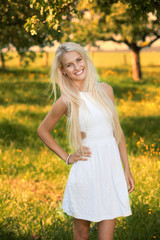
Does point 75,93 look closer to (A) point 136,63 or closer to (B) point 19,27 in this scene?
(B) point 19,27

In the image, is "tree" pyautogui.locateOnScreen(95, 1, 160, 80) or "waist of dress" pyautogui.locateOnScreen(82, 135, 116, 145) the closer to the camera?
"waist of dress" pyautogui.locateOnScreen(82, 135, 116, 145)

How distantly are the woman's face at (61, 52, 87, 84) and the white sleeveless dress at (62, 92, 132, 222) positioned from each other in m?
0.30

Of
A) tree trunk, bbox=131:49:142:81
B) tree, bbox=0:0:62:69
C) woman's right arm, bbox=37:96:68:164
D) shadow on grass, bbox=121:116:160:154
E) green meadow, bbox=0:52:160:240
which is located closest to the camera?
woman's right arm, bbox=37:96:68:164

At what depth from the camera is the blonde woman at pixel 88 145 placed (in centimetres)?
280

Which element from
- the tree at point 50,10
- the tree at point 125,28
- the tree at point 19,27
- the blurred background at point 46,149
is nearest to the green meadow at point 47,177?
the blurred background at point 46,149

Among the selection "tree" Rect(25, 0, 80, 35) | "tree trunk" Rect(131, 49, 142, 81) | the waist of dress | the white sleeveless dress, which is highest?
"tree" Rect(25, 0, 80, 35)

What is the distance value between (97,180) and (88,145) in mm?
314

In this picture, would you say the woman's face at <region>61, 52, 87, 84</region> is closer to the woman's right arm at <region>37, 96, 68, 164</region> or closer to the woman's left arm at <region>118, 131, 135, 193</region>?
the woman's right arm at <region>37, 96, 68, 164</region>

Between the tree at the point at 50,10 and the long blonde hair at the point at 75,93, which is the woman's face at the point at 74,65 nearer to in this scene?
the long blonde hair at the point at 75,93

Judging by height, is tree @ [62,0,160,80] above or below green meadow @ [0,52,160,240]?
above

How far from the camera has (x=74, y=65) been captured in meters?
2.97

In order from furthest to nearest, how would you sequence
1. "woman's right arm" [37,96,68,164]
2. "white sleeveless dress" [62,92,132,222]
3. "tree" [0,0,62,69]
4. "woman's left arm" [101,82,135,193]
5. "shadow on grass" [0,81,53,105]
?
"shadow on grass" [0,81,53,105], "tree" [0,0,62,69], "woman's left arm" [101,82,135,193], "woman's right arm" [37,96,68,164], "white sleeveless dress" [62,92,132,222]

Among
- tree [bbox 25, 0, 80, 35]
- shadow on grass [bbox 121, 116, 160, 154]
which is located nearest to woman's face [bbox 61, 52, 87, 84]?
tree [bbox 25, 0, 80, 35]

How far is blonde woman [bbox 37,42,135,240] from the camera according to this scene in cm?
280
